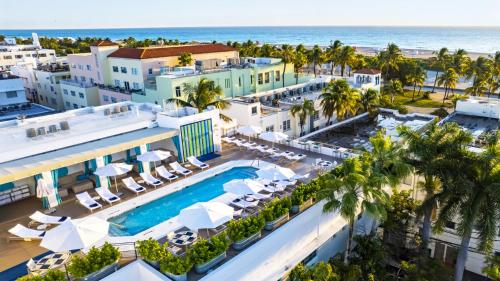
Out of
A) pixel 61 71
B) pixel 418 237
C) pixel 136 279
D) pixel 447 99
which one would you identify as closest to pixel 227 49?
pixel 61 71

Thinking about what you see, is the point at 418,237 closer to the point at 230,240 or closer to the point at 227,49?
the point at 230,240

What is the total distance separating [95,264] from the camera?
13.1m

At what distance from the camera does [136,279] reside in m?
14.2

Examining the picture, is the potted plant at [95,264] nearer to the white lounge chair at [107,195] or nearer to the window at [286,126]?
the white lounge chair at [107,195]

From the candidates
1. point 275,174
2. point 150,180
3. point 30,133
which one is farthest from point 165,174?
point 30,133

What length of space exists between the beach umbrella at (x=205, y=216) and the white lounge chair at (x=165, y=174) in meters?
7.45

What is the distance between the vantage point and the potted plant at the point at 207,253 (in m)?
13.7

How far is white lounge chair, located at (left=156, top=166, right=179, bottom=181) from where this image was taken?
75.7ft

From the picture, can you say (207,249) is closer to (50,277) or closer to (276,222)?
(276,222)

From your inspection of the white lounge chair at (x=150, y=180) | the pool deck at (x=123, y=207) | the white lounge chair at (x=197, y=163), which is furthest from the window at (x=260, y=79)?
the white lounge chair at (x=150, y=180)

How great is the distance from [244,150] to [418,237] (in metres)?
13.5

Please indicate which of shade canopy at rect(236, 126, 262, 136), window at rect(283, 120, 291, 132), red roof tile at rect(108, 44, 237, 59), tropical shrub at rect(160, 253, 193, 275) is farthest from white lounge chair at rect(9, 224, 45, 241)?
red roof tile at rect(108, 44, 237, 59)

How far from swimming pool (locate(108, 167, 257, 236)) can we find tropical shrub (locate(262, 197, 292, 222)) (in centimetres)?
556

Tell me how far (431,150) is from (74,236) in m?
16.2
